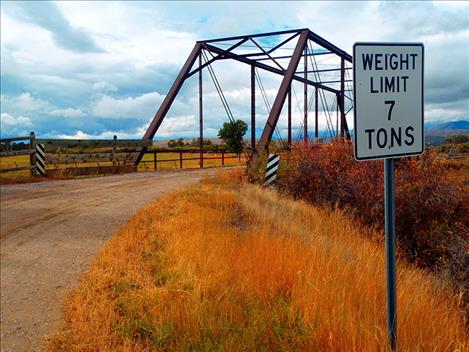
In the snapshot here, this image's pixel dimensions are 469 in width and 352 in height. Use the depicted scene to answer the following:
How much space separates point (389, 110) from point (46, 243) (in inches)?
230

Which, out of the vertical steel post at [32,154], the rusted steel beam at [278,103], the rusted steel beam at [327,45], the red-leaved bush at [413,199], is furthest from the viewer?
the rusted steel beam at [327,45]

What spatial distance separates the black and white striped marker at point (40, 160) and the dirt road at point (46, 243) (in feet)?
12.5

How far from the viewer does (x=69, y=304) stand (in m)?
4.05

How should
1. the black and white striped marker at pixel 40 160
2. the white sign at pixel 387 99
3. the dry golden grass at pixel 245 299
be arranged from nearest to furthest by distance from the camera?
the white sign at pixel 387 99, the dry golden grass at pixel 245 299, the black and white striped marker at pixel 40 160

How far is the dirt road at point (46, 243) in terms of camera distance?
3.99 m

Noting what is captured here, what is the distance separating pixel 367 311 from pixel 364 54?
1.99 meters

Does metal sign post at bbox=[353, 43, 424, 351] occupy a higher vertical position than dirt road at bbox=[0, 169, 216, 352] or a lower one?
higher

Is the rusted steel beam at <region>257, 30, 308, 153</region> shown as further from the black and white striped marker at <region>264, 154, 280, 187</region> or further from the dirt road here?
the dirt road

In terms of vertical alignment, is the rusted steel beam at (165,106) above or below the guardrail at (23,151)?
above

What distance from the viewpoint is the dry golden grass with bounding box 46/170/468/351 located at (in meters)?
2.84

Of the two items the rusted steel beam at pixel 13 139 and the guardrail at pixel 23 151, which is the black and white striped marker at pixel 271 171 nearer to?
the guardrail at pixel 23 151

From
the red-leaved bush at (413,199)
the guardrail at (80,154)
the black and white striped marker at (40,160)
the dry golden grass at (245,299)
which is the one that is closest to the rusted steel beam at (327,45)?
the guardrail at (80,154)

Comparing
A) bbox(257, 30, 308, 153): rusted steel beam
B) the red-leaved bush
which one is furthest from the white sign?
bbox(257, 30, 308, 153): rusted steel beam

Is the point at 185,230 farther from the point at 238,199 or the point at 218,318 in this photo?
the point at 238,199
